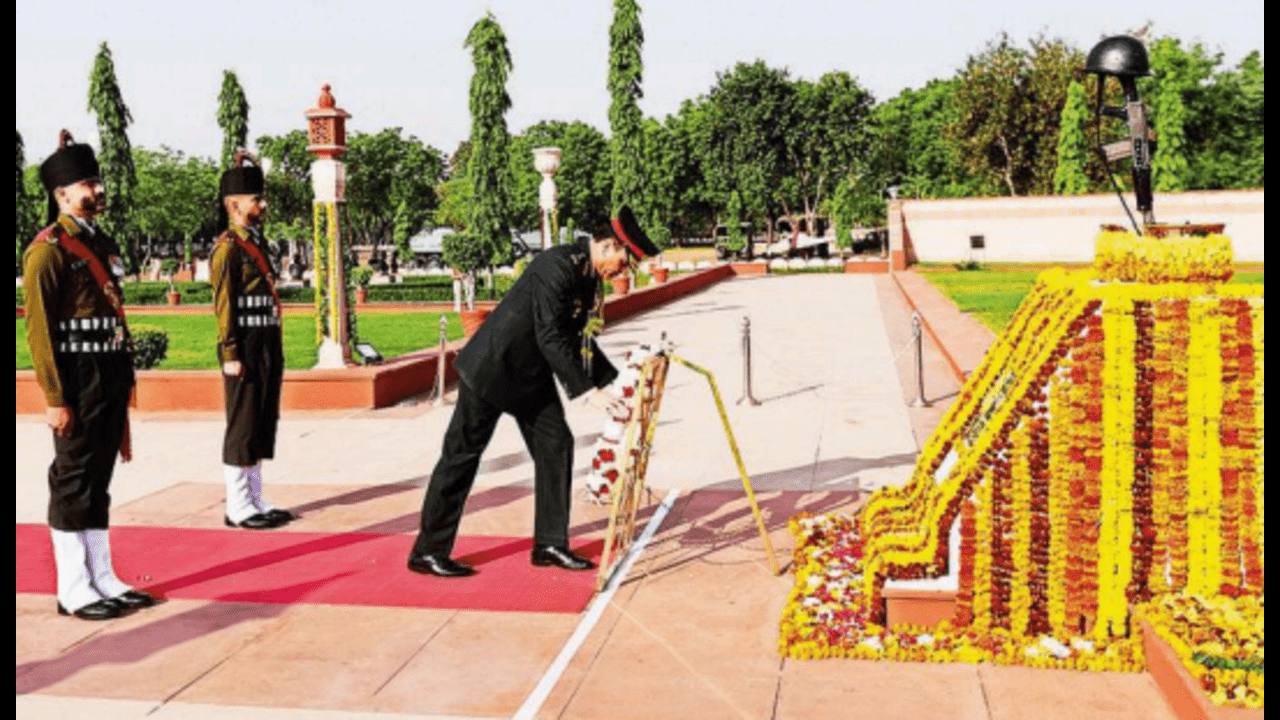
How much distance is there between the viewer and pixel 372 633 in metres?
5.35

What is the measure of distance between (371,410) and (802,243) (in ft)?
202

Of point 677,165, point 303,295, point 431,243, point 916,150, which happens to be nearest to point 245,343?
point 303,295

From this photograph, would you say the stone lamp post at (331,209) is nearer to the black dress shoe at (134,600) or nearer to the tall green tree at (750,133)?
the black dress shoe at (134,600)

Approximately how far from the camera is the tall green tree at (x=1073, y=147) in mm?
53594

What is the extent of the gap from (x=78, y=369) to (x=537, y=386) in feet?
6.87

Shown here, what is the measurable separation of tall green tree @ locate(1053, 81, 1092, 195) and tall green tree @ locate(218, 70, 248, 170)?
116 ft

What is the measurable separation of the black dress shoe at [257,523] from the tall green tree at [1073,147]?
169 feet

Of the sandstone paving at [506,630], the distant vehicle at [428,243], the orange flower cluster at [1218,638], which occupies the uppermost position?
the distant vehicle at [428,243]

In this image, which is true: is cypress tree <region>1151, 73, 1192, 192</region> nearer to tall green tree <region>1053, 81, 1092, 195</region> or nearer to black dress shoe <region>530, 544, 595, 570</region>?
tall green tree <region>1053, 81, 1092, 195</region>

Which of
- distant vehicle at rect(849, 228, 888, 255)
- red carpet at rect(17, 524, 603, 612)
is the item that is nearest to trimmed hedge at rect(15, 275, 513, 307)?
red carpet at rect(17, 524, 603, 612)

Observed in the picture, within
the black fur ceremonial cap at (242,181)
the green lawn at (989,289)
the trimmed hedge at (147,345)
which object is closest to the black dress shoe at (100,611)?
the black fur ceremonial cap at (242,181)

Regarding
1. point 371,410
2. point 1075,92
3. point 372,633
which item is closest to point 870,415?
point 371,410

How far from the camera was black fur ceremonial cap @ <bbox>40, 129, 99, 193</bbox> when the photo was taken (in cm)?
560

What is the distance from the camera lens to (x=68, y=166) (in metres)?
5.61
